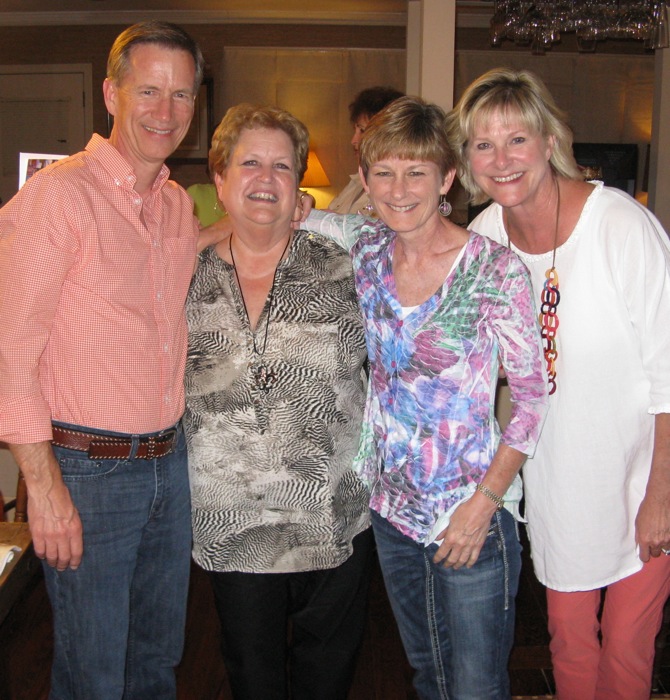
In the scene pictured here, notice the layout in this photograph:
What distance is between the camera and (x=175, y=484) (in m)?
1.75

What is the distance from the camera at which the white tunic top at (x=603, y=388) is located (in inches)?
63.3

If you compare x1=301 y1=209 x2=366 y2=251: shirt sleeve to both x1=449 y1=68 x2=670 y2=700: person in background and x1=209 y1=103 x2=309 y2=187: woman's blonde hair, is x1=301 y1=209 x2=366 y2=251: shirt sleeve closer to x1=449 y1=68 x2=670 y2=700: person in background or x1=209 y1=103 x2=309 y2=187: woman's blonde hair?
x1=209 y1=103 x2=309 y2=187: woman's blonde hair

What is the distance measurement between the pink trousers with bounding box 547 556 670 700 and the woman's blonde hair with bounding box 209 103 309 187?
1.20m

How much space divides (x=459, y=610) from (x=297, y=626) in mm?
425

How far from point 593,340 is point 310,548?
768mm

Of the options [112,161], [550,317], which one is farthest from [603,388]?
[112,161]

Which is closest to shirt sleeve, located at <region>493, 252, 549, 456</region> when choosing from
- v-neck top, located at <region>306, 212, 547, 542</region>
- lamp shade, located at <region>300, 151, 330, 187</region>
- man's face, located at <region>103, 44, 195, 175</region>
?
v-neck top, located at <region>306, 212, 547, 542</region>

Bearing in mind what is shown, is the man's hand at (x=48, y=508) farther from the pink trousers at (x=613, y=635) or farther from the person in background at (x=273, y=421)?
the pink trousers at (x=613, y=635)

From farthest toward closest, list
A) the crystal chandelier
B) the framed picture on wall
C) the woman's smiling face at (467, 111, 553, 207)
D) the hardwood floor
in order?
the crystal chandelier < the hardwood floor < the framed picture on wall < the woman's smiling face at (467, 111, 553, 207)

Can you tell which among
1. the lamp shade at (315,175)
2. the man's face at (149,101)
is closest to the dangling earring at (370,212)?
the man's face at (149,101)

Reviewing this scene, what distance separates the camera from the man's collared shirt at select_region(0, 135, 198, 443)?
57.9 inches

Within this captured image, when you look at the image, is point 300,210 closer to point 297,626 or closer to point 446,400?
point 446,400

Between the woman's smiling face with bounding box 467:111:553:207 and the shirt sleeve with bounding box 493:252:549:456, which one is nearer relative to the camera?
the shirt sleeve with bounding box 493:252:549:456

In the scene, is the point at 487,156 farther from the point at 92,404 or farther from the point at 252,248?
the point at 92,404
